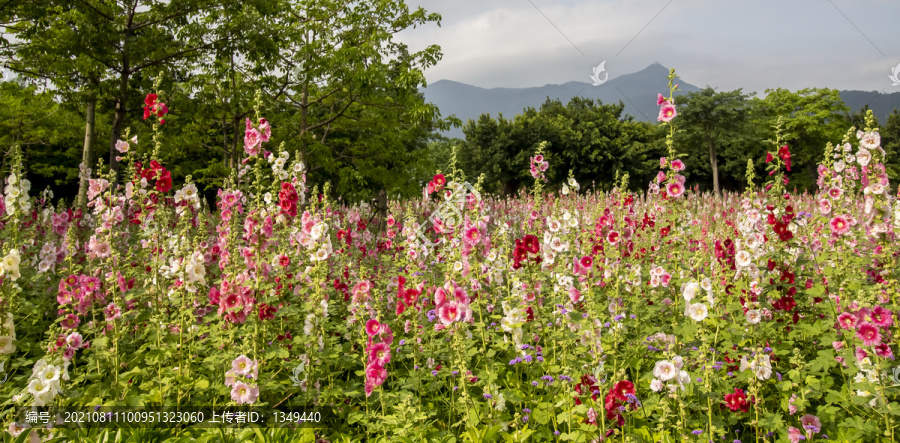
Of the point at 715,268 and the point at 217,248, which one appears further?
the point at 217,248

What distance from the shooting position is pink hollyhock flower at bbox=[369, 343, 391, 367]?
9.89ft

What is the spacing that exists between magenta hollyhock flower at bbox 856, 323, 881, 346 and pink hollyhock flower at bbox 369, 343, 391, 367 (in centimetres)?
273

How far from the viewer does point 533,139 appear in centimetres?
3641

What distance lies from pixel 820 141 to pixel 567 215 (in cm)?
4505

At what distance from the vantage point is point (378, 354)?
3064mm

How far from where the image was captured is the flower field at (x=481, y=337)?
2912mm

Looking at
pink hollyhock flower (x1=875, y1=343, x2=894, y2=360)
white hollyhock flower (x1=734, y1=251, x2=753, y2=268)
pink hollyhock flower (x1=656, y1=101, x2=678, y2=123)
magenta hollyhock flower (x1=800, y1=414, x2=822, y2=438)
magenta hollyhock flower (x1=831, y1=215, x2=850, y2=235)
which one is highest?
pink hollyhock flower (x1=656, y1=101, x2=678, y2=123)

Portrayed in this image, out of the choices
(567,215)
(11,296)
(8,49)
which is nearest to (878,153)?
(567,215)

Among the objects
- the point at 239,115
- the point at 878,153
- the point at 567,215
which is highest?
the point at 239,115

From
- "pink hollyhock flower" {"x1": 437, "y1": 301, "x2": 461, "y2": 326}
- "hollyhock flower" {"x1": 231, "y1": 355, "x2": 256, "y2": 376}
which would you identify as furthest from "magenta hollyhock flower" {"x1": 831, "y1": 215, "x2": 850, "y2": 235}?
"hollyhock flower" {"x1": 231, "y1": 355, "x2": 256, "y2": 376}

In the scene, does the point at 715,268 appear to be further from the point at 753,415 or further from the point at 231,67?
the point at 231,67

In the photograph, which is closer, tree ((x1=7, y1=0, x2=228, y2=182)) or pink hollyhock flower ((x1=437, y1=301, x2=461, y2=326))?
pink hollyhock flower ((x1=437, y1=301, x2=461, y2=326))

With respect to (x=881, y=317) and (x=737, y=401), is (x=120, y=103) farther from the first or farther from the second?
(x=881, y=317)

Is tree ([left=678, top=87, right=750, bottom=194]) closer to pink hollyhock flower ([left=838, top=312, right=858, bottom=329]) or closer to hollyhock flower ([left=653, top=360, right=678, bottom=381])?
pink hollyhock flower ([left=838, top=312, right=858, bottom=329])
